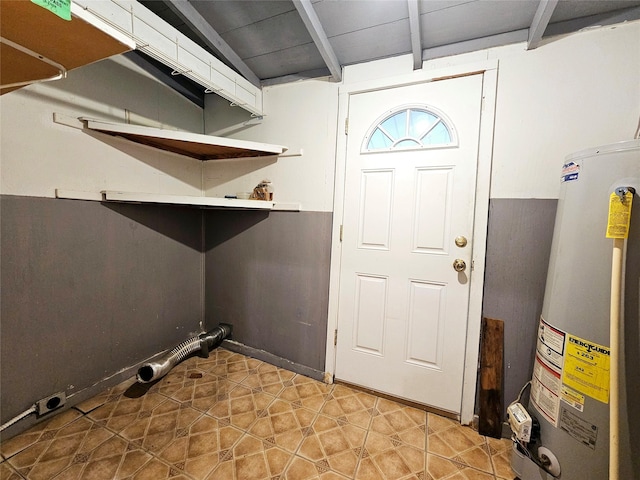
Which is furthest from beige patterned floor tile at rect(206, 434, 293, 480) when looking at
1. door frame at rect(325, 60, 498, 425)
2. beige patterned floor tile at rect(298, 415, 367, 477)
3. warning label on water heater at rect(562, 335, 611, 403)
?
warning label on water heater at rect(562, 335, 611, 403)

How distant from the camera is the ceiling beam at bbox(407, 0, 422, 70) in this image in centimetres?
131

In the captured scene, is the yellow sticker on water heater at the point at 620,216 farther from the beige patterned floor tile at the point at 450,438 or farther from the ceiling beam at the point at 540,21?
the beige patterned floor tile at the point at 450,438

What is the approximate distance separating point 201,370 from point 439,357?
1.81m

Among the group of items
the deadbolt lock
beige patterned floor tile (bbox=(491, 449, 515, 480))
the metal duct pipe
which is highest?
the deadbolt lock

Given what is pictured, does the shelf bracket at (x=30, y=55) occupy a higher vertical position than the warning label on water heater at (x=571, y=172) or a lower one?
higher

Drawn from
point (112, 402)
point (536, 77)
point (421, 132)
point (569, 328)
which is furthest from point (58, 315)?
point (536, 77)

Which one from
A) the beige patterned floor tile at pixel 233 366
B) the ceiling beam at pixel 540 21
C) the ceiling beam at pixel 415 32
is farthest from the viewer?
the beige patterned floor tile at pixel 233 366

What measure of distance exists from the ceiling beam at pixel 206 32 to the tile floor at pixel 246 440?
2329mm

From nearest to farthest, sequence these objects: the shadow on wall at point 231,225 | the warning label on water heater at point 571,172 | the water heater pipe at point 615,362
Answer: the water heater pipe at point 615,362
the warning label on water heater at point 571,172
the shadow on wall at point 231,225

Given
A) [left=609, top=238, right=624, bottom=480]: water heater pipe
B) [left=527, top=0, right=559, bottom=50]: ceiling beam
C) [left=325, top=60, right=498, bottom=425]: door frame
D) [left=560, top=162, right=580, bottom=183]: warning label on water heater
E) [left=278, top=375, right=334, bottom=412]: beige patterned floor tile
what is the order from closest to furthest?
[left=609, top=238, right=624, bottom=480]: water heater pipe, [left=560, top=162, right=580, bottom=183]: warning label on water heater, [left=527, top=0, right=559, bottom=50]: ceiling beam, [left=325, top=60, right=498, bottom=425]: door frame, [left=278, top=375, right=334, bottom=412]: beige patterned floor tile

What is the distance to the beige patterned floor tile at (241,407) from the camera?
158 cm

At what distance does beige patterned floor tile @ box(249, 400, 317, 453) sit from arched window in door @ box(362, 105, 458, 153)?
181 centimetres

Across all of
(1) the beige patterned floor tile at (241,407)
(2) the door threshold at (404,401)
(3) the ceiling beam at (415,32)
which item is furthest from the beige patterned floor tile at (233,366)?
(3) the ceiling beam at (415,32)

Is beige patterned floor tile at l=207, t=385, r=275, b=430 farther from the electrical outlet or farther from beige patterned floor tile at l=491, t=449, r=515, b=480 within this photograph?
beige patterned floor tile at l=491, t=449, r=515, b=480
